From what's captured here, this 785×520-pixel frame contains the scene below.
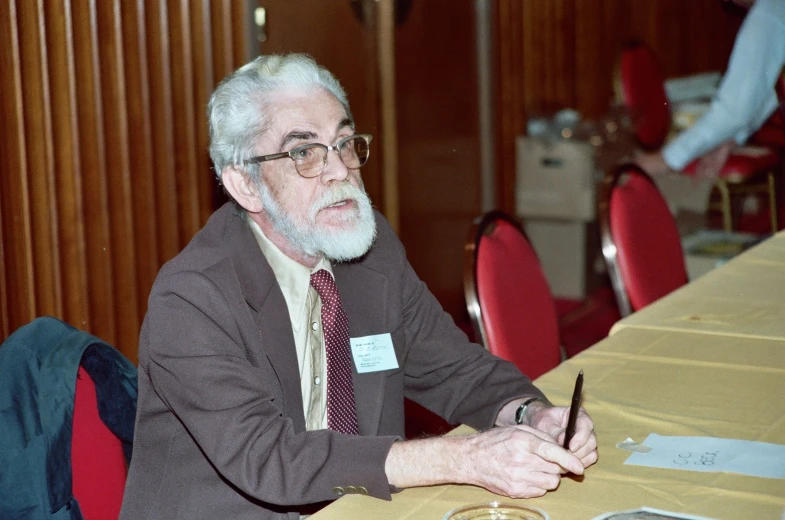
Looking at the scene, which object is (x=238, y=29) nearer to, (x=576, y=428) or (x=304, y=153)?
(x=304, y=153)

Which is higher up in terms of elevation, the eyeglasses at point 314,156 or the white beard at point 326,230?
the eyeglasses at point 314,156

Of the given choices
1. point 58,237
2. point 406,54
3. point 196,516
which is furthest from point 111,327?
→ point 406,54

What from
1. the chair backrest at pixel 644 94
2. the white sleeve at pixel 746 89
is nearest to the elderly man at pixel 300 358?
the white sleeve at pixel 746 89

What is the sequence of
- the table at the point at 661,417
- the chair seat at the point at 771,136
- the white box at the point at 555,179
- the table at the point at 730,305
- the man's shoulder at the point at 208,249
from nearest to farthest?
the table at the point at 661,417 < the man's shoulder at the point at 208,249 < the table at the point at 730,305 < the white box at the point at 555,179 < the chair seat at the point at 771,136

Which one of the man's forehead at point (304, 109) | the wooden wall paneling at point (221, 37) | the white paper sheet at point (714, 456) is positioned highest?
the wooden wall paneling at point (221, 37)

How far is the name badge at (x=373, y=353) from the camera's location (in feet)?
6.97

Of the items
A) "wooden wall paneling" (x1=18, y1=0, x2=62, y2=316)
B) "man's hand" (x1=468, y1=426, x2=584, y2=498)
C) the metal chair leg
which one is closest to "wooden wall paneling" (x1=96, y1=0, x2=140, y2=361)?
"wooden wall paneling" (x1=18, y1=0, x2=62, y2=316)

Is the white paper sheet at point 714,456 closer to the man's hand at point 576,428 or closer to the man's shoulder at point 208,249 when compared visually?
the man's hand at point 576,428

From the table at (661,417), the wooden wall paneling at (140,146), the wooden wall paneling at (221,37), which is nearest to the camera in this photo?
the table at (661,417)

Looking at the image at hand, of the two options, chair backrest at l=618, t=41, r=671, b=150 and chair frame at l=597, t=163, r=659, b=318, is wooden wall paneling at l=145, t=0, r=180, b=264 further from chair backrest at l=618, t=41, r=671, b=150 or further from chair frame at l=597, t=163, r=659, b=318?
chair backrest at l=618, t=41, r=671, b=150

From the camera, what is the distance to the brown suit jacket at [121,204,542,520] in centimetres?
173

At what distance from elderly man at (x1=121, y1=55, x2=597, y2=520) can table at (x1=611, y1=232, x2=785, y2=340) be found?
665 millimetres

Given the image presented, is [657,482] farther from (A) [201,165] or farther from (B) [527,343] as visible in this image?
(A) [201,165]

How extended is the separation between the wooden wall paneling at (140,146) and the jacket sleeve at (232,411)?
1.92 m
